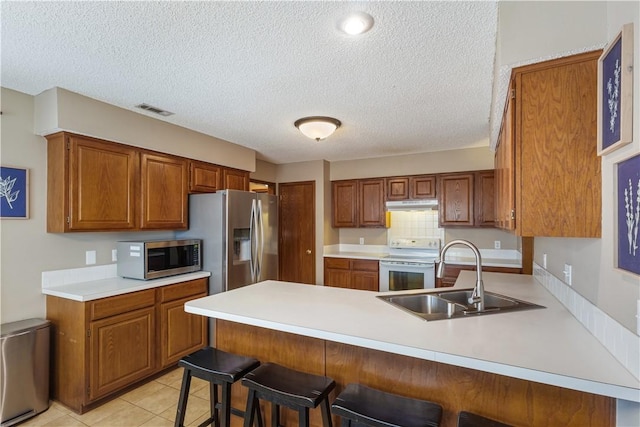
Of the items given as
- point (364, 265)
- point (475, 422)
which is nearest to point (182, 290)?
point (364, 265)

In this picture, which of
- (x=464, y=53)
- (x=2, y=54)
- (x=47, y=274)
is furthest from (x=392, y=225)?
(x=2, y=54)

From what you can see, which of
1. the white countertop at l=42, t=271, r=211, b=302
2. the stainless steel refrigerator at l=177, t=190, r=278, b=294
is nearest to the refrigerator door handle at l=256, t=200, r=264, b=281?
the stainless steel refrigerator at l=177, t=190, r=278, b=294

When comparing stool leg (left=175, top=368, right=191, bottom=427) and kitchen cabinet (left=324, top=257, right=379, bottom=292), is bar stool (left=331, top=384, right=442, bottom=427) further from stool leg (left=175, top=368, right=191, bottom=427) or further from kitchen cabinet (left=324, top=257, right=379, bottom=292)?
kitchen cabinet (left=324, top=257, right=379, bottom=292)

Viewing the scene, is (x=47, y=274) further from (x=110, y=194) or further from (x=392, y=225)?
(x=392, y=225)

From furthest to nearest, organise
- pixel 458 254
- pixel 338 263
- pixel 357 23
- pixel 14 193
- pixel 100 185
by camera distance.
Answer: pixel 338 263
pixel 458 254
pixel 100 185
pixel 14 193
pixel 357 23

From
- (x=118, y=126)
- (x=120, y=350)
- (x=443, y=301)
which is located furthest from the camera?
(x=118, y=126)

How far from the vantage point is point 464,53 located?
1.91 m

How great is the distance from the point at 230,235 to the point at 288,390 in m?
2.22

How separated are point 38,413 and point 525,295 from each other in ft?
11.8

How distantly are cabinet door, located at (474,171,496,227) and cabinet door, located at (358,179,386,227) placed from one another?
1318mm

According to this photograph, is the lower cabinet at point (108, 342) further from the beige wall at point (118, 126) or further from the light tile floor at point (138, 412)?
A: the beige wall at point (118, 126)

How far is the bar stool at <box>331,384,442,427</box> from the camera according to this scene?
120cm

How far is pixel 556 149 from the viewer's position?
1387 millimetres

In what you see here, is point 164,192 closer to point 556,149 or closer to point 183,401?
point 183,401
